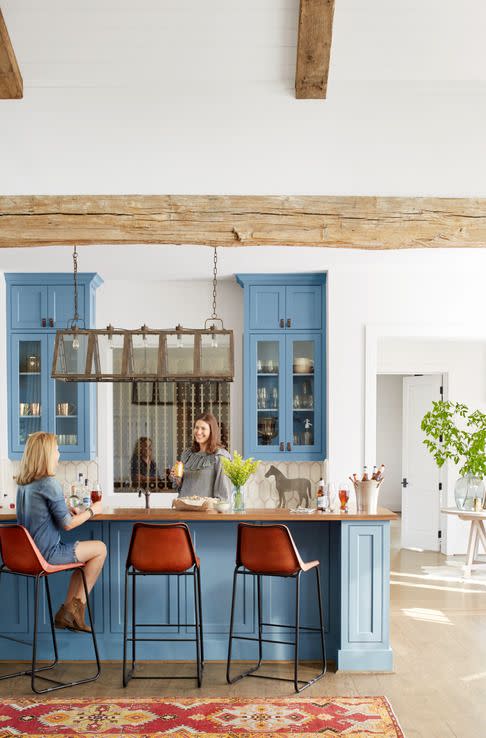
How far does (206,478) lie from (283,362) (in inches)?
75.8

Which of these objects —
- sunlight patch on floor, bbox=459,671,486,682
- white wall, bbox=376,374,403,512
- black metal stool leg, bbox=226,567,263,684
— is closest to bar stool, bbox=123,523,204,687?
black metal stool leg, bbox=226,567,263,684

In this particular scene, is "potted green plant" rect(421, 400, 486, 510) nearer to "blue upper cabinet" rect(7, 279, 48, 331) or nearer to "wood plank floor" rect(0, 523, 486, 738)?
"wood plank floor" rect(0, 523, 486, 738)

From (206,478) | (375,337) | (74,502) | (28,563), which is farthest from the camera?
(375,337)

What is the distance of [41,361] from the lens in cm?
720

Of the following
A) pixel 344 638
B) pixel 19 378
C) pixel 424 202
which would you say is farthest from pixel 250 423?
pixel 424 202

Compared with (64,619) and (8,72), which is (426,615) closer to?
(64,619)

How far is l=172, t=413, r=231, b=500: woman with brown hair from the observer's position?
5582 mm

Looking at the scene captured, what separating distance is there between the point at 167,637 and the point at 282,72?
11.8ft

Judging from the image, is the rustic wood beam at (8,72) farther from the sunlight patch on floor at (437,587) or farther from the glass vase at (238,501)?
the sunlight patch on floor at (437,587)

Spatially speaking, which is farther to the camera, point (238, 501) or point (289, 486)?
point (289, 486)

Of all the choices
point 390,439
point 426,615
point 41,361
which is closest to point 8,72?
point 41,361

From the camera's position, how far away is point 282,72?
4.64 meters

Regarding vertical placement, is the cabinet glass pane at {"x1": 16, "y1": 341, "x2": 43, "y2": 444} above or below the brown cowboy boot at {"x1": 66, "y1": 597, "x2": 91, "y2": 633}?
above

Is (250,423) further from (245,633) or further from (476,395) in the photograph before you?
(476,395)
